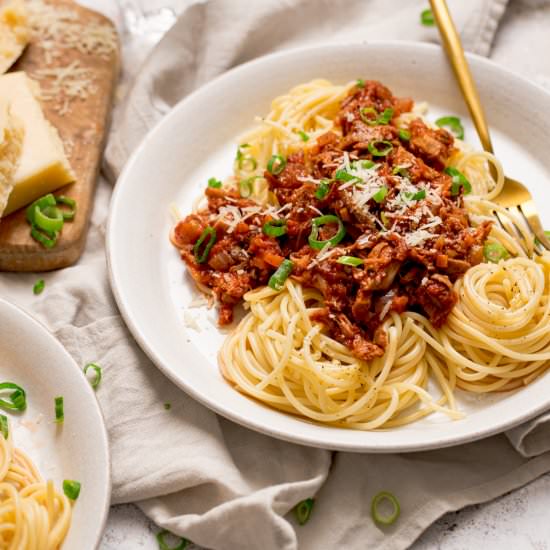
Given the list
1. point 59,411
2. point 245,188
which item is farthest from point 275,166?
point 59,411

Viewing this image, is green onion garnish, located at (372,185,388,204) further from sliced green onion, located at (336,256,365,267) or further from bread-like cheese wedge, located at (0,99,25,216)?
bread-like cheese wedge, located at (0,99,25,216)

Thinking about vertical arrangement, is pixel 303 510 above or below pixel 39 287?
below

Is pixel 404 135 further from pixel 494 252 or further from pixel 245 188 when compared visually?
pixel 245 188

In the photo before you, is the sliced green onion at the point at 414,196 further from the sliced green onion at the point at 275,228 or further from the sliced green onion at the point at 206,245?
the sliced green onion at the point at 206,245

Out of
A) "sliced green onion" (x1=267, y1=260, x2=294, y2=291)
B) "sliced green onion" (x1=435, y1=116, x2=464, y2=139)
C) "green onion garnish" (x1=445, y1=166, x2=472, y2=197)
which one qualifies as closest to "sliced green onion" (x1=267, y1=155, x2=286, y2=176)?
"sliced green onion" (x1=267, y1=260, x2=294, y2=291)

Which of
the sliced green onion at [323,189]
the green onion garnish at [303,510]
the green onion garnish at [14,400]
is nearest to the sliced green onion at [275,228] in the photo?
the sliced green onion at [323,189]
